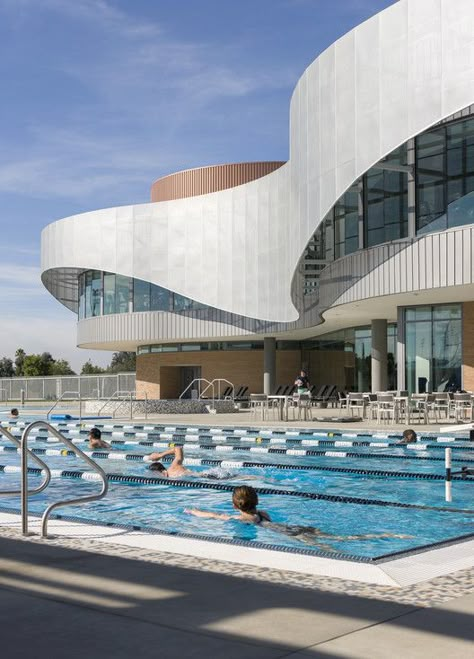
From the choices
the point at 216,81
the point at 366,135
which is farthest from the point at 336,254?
the point at 216,81

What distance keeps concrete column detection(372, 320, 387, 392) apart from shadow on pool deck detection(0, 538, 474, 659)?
26.3 meters

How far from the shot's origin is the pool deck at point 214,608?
3.92m

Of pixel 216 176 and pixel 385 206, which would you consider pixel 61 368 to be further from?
pixel 385 206

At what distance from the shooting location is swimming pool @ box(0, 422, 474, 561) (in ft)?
29.9

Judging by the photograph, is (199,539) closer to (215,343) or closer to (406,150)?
(406,150)

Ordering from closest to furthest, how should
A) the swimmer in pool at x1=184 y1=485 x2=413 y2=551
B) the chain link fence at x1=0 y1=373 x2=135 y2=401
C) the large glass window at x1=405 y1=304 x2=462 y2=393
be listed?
the swimmer in pool at x1=184 y1=485 x2=413 y2=551 → the large glass window at x1=405 y1=304 x2=462 y2=393 → the chain link fence at x1=0 y1=373 x2=135 y2=401

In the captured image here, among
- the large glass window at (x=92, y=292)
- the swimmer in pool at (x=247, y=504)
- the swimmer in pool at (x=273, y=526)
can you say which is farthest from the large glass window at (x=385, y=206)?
the swimmer in pool at (x=247, y=504)

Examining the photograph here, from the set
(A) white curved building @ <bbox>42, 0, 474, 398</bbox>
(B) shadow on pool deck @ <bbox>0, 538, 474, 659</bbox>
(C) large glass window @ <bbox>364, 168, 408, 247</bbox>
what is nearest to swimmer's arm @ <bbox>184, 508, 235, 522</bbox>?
(B) shadow on pool deck @ <bbox>0, 538, 474, 659</bbox>

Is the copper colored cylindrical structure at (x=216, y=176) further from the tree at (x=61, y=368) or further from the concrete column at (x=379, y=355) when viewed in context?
the tree at (x=61, y=368)

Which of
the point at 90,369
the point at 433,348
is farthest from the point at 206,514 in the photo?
the point at 90,369

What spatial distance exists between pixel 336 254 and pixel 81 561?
24167mm

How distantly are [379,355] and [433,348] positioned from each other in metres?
4.69

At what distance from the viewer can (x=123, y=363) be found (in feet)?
404

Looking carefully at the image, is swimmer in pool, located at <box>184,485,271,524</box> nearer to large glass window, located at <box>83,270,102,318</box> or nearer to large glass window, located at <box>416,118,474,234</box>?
large glass window, located at <box>416,118,474,234</box>
